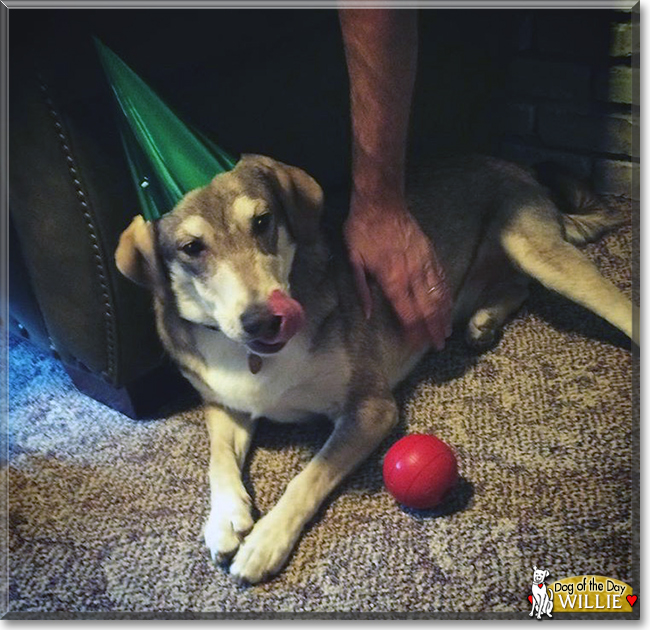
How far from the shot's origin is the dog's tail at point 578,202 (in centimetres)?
198

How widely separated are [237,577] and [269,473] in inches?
10.4

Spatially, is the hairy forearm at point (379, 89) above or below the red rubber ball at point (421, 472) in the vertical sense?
above

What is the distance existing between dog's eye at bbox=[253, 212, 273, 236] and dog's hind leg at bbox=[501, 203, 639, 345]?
2.20 ft

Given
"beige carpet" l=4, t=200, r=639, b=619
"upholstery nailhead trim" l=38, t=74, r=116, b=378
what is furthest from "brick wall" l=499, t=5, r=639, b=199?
"upholstery nailhead trim" l=38, t=74, r=116, b=378

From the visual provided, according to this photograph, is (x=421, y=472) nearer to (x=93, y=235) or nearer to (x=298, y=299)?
(x=298, y=299)

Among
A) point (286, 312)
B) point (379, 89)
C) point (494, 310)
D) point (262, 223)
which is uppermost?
point (379, 89)

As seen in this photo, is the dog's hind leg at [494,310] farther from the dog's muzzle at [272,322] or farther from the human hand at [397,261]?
the dog's muzzle at [272,322]

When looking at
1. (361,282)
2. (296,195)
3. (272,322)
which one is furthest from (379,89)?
(272,322)

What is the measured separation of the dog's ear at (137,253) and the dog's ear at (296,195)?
0.21 m

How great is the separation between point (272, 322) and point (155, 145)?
349mm

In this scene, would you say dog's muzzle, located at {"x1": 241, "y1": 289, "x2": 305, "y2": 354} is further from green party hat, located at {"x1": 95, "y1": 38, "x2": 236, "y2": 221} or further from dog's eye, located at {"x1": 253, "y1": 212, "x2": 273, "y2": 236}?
green party hat, located at {"x1": 95, "y1": 38, "x2": 236, "y2": 221}

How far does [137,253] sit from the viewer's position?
54.5 inches

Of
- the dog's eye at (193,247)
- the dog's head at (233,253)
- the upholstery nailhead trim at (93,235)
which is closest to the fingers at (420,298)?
the dog's head at (233,253)

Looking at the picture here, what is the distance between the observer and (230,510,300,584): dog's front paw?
1.26 meters
